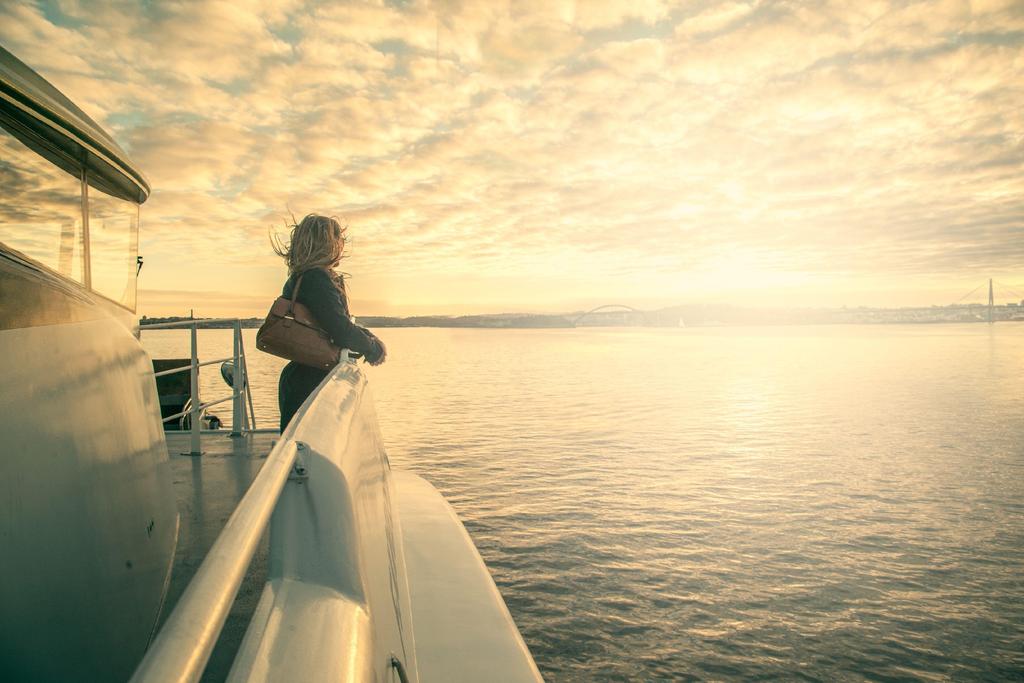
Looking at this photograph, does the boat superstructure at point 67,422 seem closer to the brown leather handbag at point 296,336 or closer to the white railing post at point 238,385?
the brown leather handbag at point 296,336

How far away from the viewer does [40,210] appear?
6.39 feet

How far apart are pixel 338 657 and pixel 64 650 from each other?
773 mm

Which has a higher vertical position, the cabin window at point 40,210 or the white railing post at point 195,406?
the cabin window at point 40,210

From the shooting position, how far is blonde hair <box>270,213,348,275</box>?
147 inches

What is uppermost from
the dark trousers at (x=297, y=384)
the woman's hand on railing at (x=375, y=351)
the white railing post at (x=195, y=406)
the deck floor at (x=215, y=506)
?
the woman's hand on railing at (x=375, y=351)

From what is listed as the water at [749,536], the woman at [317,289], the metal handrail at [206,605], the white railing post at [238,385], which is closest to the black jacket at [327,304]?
the woman at [317,289]

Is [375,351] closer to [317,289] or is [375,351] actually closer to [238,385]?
[317,289]

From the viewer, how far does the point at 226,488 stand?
5629 millimetres

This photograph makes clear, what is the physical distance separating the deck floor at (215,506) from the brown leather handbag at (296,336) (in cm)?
96

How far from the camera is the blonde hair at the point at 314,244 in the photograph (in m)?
3.73

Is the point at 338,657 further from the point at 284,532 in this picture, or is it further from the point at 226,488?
the point at 226,488

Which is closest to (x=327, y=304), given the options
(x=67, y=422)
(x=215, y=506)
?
(x=67, y=422)

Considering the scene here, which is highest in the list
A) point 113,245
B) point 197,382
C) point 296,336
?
point 113,245

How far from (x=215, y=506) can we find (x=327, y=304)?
2.26 metres
